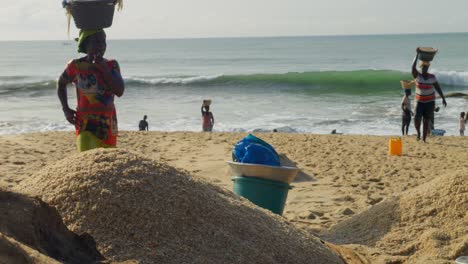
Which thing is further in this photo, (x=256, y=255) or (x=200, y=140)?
(x=200, y=140)

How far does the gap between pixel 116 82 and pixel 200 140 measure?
6.50m

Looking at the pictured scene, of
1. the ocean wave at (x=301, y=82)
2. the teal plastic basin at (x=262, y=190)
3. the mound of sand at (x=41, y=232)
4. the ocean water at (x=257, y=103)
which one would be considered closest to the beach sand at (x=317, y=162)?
the teal plastic basin at (x=262, y=190)

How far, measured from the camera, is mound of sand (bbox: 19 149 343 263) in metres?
3.34

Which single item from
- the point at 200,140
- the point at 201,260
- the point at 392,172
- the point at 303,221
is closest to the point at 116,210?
the point at 201,260

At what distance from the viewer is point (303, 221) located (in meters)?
5.90

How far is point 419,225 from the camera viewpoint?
4910mm

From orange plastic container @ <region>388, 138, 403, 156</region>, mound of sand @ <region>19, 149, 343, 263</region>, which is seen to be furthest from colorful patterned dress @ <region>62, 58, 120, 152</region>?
orange plastic container @ <region>388, 138, 403, 156</region>

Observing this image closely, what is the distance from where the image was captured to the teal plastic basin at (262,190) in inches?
203

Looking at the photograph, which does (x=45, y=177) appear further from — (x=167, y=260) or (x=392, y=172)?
(x=392, y=172)

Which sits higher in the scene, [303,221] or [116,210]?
[116,210]

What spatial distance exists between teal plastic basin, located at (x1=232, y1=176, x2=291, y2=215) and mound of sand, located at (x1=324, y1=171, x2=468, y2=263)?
487 millimetres

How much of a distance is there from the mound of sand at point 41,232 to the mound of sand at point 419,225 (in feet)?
7.62

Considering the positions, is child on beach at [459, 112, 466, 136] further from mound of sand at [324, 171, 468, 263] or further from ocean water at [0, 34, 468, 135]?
mound of sand at [324, 171, 468, 263]

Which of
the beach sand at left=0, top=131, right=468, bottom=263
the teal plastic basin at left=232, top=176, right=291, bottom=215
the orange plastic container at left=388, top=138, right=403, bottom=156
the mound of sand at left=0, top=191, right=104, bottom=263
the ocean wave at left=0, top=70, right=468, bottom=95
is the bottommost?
the beach sand at left=0, top=131, right=468, bottom=263
